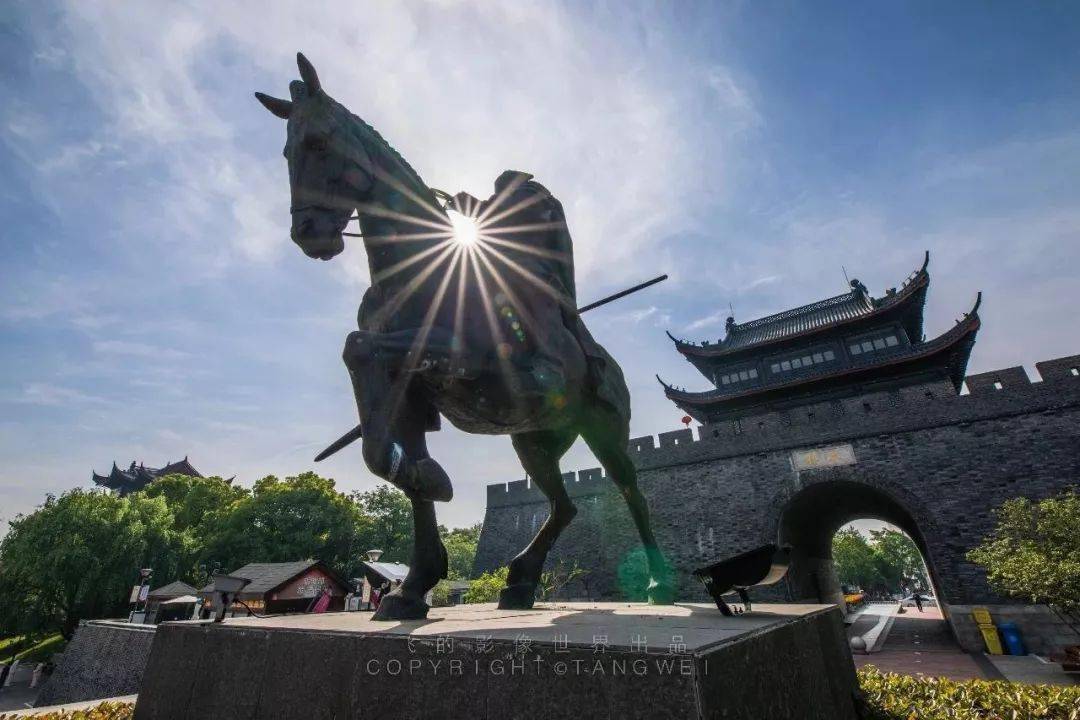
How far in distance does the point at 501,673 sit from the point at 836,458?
56.6 ft

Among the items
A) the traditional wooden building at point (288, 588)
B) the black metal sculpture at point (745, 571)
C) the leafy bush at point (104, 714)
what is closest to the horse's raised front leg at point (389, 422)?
the black metal sculpture at point (745, 571)

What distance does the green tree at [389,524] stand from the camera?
3197 centimetres

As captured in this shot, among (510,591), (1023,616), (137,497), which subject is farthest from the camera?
(137,497)

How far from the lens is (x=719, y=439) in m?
18.0

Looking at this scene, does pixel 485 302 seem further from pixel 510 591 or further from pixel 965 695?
pixel 965 695

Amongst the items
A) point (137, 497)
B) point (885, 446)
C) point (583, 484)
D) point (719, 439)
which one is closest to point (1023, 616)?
point (885, 446)

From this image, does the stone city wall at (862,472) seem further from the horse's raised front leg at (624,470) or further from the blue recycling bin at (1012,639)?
the horse's raised front leg at (624,470)

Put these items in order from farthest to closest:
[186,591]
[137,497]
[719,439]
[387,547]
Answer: [387,547]
[137,497]
[186,591]
[719,439]

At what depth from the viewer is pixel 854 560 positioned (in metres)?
47.3

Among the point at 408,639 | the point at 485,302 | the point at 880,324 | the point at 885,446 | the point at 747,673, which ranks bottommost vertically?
the point at 747,673

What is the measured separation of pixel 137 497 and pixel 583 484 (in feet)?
77.7

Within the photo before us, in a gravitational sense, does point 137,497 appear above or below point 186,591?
above

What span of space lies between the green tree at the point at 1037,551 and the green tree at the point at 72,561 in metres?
30.6

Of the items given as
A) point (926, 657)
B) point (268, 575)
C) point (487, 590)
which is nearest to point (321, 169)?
point (487, 590)
